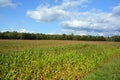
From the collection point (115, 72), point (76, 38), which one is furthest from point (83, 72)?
point (76, 38)

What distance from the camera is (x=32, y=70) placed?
11.8m

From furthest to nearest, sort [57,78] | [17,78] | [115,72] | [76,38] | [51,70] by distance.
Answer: [76,38] < [115,72] < [51,70] < [57,78] < [17,78]

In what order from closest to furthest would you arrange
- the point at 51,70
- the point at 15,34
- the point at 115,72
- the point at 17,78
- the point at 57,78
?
the point at 17,78, the point at 57,78, the point at 51,70, the point at 115,72, the point at 15,34

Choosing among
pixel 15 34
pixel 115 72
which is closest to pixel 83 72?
pixel 115 72

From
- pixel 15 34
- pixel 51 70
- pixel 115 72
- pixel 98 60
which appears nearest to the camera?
pixel 51 70

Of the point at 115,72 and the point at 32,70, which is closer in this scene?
the point at 32,70

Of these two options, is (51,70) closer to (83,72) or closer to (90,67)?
(83,72)

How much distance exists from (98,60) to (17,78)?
10.0 m

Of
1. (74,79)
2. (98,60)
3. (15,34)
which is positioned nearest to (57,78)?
(74,79)

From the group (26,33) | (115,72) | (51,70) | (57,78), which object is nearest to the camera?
(57,78)

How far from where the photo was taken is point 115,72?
13977 millimetres

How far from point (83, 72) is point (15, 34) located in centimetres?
3965

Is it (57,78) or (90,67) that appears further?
(90,67)

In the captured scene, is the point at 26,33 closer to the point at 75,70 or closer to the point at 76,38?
the point at 76,38
